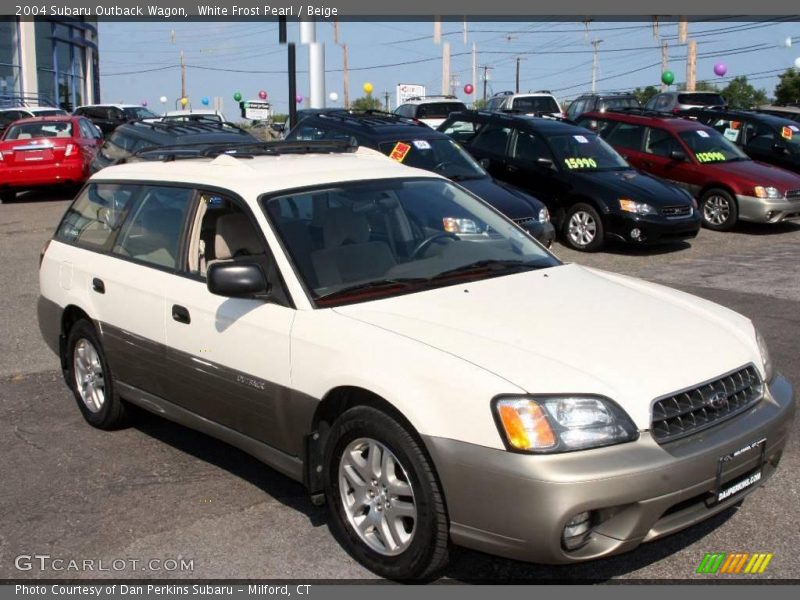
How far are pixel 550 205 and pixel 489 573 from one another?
9.41 metres

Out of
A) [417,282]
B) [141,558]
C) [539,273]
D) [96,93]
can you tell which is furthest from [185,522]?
[96,93]

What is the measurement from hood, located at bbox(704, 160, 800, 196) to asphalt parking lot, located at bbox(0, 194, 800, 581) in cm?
769

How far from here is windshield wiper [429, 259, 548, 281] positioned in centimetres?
434

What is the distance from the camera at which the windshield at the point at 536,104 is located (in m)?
25.0

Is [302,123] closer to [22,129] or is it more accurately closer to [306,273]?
[22,129]

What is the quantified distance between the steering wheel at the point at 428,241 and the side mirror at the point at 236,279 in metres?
0.82

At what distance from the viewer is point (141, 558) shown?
3900mm

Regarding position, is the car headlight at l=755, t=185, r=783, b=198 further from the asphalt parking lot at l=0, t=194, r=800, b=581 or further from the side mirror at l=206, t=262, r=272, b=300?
the side mirror at l=206, t=262, r=272, b=300

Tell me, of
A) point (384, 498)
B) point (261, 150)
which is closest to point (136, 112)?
point (261, 150)

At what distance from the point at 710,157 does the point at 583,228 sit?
3379mm

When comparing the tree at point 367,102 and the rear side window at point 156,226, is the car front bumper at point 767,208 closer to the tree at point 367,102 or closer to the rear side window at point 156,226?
the rear side window at point 156,226

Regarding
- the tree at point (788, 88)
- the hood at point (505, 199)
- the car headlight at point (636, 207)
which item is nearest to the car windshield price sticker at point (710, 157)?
the car headlight at point (636, 207)

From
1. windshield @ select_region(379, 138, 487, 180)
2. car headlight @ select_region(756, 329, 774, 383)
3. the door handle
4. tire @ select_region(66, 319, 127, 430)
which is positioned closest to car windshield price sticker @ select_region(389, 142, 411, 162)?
windshield @ select_region(379, 138, 487, 180)

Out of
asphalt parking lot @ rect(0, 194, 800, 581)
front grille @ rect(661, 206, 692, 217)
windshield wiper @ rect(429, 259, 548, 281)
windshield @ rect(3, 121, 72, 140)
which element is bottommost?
asphalt parking lot @ rect(0, 194, 800, 581)
